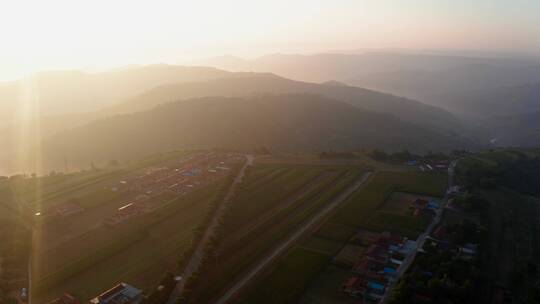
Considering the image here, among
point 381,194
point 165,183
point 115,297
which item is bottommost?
point 165,183

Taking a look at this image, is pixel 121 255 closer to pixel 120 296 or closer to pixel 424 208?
pixel 120 296

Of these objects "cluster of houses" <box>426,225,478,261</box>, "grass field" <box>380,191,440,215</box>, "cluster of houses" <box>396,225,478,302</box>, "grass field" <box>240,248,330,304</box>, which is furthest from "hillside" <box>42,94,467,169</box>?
"grass field" <box>240,248,330,304</box>

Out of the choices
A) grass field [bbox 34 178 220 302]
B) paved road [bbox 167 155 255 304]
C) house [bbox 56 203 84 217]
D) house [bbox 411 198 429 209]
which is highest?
house [bbox 411 198 429 209]

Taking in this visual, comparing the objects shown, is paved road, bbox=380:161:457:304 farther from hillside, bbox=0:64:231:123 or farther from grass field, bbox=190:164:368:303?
hillside, bbox=0:64:231:123

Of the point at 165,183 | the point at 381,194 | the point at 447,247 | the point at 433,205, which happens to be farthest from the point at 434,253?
the point at 165,183

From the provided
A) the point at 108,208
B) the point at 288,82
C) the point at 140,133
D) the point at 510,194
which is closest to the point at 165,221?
the point at 108,208

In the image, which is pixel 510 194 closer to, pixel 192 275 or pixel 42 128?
pixel 192 275
